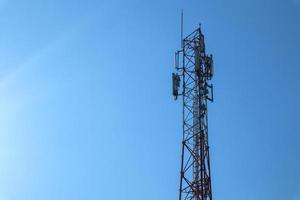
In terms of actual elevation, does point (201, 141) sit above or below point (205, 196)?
above

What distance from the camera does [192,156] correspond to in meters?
48.3

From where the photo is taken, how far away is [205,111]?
49.3 metres

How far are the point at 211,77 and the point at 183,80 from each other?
2193mm

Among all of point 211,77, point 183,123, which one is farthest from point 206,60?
point 183,123

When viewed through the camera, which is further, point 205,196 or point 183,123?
point 183,123

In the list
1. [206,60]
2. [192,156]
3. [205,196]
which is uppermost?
[206,60]

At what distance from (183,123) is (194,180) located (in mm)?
4649

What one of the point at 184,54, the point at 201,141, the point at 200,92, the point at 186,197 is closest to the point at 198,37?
the point at 184,54

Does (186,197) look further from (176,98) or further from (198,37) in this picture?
(198,37)

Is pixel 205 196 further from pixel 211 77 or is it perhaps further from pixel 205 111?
pixel 211 77

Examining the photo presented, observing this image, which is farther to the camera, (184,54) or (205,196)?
(184,54)

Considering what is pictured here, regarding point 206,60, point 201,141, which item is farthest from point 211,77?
point 201,141

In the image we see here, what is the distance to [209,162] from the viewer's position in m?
48.0

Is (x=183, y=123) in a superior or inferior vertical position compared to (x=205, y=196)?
superior
